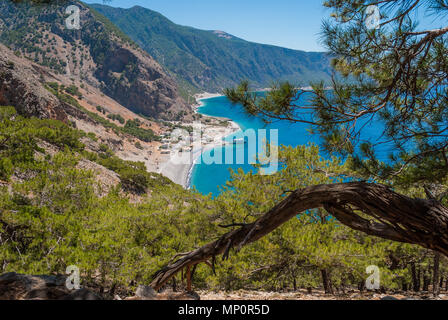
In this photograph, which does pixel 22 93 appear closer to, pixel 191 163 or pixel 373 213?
pixel 191 163

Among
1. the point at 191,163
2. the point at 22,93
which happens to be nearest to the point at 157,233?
the point at 22,93

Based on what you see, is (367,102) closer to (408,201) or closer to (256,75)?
(408,201)

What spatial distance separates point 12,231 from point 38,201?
3.42 feet

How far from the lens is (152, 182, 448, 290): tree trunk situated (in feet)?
4.85

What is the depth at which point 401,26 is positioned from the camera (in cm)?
244

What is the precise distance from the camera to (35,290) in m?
1.69

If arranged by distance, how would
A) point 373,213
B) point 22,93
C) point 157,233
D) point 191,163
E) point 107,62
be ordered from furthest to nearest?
point 107,62, point 191,163, point 22,93, point 157,233, point 373,213

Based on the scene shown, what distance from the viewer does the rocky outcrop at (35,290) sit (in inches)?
63.6

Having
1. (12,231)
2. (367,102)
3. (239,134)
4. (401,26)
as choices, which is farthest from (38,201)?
(239,134)

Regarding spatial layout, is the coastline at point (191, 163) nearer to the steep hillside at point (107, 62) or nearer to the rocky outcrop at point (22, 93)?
the rocky outcrop at point (22, 93)

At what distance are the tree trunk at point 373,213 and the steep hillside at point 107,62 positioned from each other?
78095 mm

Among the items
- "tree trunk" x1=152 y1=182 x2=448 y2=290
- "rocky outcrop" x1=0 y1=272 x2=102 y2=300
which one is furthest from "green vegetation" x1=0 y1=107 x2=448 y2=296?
"tree trunk" x1=152 y1=182 x2=448 y2=290

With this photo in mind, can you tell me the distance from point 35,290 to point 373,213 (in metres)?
2.28

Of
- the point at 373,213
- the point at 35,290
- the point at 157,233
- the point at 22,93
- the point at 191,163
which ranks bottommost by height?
the point at 157,233
